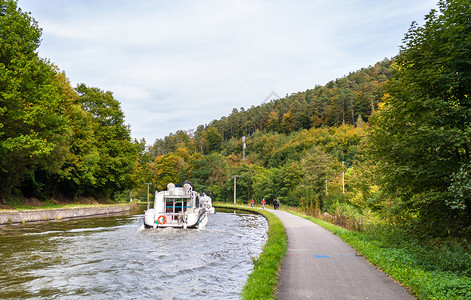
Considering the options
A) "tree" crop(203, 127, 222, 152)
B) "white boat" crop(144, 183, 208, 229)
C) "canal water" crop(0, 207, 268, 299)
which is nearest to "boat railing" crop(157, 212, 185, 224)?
"white boat" crop(144, 183, 208, 229)

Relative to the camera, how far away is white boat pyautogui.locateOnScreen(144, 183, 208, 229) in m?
23.2

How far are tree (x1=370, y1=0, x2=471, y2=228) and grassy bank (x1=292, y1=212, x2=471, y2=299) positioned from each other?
51.2 inches

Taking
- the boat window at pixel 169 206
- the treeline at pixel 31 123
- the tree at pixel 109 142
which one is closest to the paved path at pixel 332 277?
the boat window at pixel 169 206

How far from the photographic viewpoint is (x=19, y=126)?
23.2 meters

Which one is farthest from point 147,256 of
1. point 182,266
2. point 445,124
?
point 445,124

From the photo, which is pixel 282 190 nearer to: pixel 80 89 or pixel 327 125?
pixel 80 89

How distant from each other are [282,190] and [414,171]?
45797mm

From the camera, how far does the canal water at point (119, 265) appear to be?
8.55 metres

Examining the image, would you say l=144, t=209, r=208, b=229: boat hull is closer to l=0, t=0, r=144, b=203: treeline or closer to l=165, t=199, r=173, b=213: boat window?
l=165, t=199, r=173, b=213: boat window

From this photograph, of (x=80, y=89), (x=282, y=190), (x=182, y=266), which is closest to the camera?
(x=182, y=266)

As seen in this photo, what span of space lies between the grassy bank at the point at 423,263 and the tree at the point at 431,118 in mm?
1300

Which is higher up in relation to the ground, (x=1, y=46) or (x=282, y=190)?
(x=1, y=46)

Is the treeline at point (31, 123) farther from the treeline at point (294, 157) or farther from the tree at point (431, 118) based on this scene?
the treeline at point (294, 157)

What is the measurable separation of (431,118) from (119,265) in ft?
36.3
